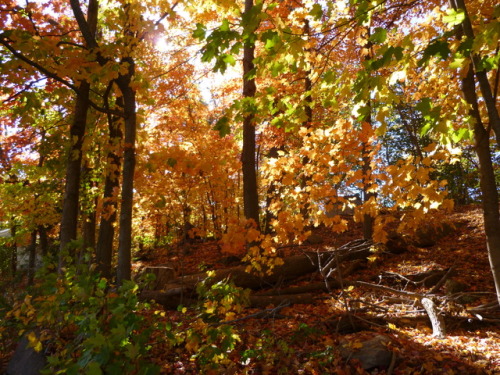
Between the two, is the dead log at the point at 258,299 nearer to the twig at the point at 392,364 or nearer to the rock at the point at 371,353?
the rock at the point at 371,353

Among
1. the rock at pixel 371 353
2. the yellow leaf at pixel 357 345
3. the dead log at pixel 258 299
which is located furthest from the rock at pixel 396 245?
the yellow leaf at pixel 357 345

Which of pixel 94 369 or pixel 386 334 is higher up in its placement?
pixel 94 369

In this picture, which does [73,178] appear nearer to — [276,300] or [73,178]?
[73,178]

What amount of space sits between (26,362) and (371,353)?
4697mm

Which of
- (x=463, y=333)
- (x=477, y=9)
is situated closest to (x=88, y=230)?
(x=463, y=333)

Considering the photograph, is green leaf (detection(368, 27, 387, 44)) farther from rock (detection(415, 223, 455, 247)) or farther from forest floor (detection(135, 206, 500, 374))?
rock (detection(415, 223, 455, 247))

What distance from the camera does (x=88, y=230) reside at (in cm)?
963

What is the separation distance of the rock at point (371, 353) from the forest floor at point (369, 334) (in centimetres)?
7

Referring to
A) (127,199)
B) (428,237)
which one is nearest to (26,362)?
(127,199)

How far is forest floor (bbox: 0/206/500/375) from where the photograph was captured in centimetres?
394

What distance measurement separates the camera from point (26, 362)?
4.53m

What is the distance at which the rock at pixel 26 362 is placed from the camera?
4402 mm

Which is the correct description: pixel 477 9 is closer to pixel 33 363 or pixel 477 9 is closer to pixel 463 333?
pixel 463 333

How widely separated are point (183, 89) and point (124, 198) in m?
9.92
